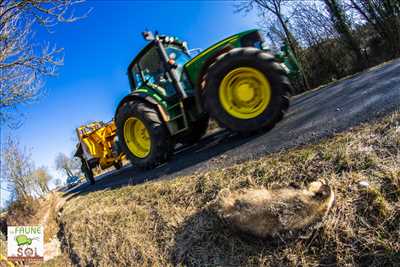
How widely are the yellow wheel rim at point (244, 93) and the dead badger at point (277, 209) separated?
7.30ft

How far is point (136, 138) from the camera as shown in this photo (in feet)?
21.2

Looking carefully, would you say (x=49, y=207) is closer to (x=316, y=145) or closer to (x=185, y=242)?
(x=185, y=242)

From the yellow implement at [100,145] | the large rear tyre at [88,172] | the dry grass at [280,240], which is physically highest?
the yellow implement at [100,145]

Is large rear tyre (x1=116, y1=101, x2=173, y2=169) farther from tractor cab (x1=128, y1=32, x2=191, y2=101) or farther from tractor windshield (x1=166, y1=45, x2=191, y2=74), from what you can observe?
tractor windshield (x1=166, y1=45, x2=191, y2=74)

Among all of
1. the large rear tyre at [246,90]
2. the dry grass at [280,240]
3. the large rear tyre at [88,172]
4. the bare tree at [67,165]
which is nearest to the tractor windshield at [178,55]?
the large rear tyre at [246,90]

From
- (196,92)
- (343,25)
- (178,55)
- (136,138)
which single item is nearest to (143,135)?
(136,138)

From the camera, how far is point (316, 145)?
2830mm

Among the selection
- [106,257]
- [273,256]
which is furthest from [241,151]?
[106,257]

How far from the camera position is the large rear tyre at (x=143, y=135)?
548cm

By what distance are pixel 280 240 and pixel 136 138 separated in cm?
479

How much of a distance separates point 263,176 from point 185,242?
3.10ft

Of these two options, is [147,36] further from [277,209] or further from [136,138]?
[277,209]

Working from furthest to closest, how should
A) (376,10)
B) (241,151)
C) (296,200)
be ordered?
(376,10) < (241,151) < (296,200)

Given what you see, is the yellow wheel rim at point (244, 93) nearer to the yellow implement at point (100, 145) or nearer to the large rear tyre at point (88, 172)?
the yellow implement at point (100, 145)
